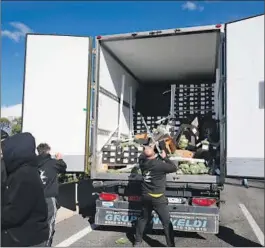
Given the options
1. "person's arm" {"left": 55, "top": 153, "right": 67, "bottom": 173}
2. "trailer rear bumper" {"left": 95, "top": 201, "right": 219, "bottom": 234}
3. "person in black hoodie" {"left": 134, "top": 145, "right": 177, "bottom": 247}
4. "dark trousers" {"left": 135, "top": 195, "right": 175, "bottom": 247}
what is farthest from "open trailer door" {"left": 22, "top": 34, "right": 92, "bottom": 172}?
"dark trousers" {"left": 135, "top": 195, "right": 175, "bottom": 247}

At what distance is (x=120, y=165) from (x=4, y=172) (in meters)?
4.05

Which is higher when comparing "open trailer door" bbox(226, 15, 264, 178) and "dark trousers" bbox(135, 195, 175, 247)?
"open trailer door" bbox(226, 15, 264, 178)

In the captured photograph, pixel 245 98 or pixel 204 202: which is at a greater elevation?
pixel 245 98

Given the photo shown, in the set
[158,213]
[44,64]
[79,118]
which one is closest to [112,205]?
[158,213]

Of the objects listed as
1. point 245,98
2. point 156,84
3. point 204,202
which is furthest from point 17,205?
point 156,84

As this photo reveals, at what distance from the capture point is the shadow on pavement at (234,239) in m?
5.66

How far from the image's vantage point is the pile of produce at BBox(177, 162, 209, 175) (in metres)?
5.89

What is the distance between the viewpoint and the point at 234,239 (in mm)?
5961

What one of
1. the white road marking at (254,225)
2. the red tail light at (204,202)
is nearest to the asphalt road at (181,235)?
the white road marking at (254,225)

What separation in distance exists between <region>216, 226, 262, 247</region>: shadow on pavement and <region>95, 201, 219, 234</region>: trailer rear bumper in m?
0.54

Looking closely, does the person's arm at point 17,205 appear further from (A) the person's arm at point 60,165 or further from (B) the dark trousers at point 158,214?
(B) the dark trousers at point 158,214

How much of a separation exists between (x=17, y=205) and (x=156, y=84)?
287 inches

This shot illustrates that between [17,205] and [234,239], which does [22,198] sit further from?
[234,239]

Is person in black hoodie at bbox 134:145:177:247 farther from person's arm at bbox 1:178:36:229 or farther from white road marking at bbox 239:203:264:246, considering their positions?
person's arm at bbox 1:178:36:229
